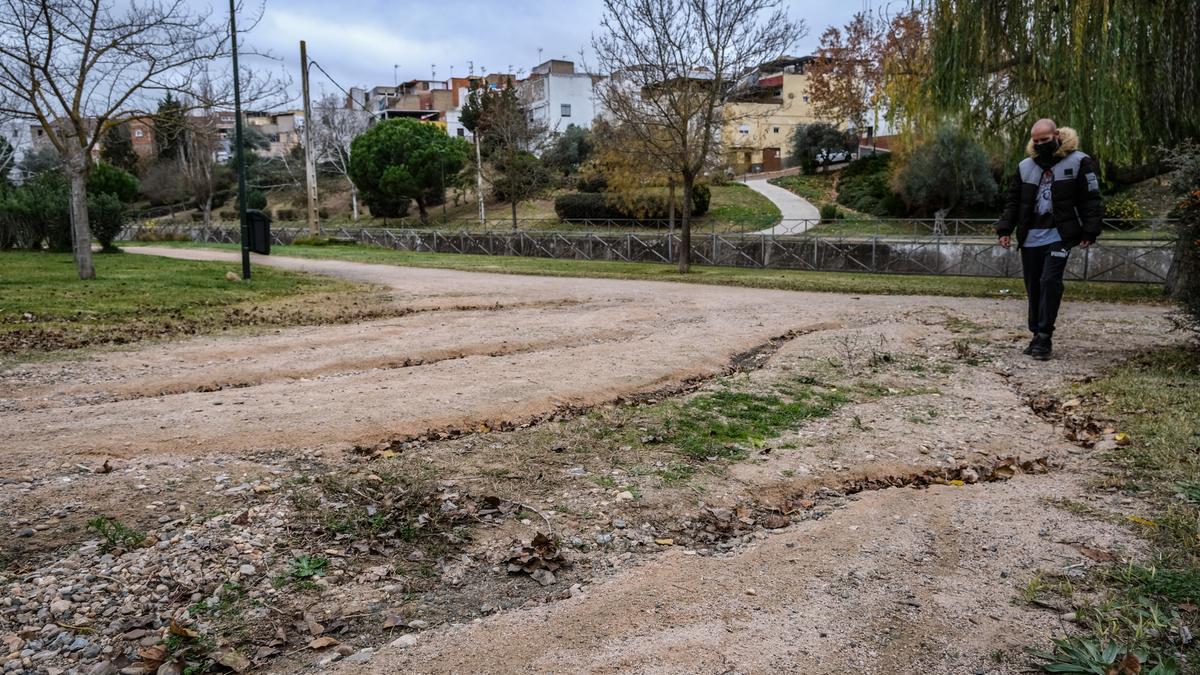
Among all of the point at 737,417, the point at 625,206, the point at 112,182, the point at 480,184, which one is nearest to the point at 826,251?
the point at 625,206

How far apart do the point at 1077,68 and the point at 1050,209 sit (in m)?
7.87

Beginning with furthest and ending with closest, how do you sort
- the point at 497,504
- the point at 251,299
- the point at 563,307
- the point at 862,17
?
the point at 862,17 → the point at 251,299 → the point at 563,307 → the point at 497,504

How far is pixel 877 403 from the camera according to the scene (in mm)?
6281

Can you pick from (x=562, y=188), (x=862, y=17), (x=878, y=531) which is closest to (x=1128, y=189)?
(x=862, y=17)

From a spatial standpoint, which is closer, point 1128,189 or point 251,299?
point 251,299

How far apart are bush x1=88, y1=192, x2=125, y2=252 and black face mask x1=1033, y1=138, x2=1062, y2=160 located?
2681cm

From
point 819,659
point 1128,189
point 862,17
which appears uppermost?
point 862,17

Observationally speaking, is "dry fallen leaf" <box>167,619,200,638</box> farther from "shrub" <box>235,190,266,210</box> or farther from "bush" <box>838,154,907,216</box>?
"shrub" <box>235,190,266,210</box>

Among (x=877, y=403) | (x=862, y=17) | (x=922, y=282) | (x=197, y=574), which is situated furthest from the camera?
(x=862, y=17)

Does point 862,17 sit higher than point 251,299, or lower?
higher

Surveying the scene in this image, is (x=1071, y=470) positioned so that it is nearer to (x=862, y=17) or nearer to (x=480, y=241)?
(x=480, y=241)

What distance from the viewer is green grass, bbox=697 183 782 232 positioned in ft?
129

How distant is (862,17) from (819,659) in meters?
48.3

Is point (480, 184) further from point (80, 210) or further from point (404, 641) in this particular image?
point (404, 641)
